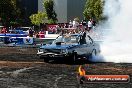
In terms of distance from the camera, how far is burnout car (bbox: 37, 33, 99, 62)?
15.1 m

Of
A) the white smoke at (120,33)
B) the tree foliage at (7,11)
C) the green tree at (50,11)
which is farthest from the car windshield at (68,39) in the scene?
the green tree at (50,11)

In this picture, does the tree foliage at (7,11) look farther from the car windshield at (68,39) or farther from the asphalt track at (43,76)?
the asphalt track at (43,76)

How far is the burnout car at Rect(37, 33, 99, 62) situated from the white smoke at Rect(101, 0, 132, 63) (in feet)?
3.18

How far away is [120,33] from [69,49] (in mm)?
6423

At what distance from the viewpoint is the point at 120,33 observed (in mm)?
20875

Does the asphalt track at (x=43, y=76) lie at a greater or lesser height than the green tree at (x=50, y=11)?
lesser

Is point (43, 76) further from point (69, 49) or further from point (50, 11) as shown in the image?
point (50, 11)

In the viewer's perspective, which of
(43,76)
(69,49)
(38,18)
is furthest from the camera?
(38,18)

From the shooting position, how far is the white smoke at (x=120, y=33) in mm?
17720

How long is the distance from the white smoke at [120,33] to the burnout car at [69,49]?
0.97 m

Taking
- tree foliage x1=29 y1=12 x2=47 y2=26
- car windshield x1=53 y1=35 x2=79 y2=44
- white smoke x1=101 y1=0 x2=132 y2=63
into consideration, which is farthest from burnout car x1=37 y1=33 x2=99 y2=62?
tree foliage x1=29 y1=12 x2=47 y2=26

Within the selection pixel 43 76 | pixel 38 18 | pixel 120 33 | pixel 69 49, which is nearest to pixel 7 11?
pixel 38 18

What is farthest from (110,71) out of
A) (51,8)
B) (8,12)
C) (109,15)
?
(51,8)

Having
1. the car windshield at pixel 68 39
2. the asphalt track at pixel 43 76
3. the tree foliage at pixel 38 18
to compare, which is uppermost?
the tree foliage at pixel 38 18
